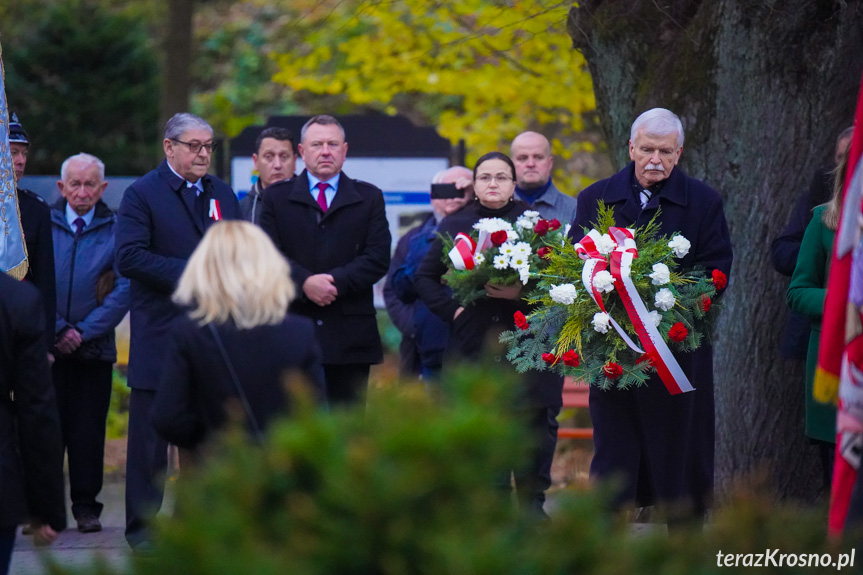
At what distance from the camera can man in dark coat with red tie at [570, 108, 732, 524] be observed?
593cm

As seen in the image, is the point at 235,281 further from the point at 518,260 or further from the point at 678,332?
the point at 518,260

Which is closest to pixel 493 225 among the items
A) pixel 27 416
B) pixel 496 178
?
pixel 496 178

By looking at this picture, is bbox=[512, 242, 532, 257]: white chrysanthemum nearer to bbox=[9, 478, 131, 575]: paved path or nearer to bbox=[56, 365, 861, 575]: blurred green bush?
bbox=[9, 478, 131, 575]: paved path

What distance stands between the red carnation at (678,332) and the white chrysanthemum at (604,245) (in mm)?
470

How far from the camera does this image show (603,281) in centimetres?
558

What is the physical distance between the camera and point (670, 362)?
569cm

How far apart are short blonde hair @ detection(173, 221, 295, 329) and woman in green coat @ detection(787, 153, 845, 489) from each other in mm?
2598

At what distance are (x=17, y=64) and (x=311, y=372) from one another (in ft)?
52.2

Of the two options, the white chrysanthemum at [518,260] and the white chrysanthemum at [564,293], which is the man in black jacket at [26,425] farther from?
Result: the white chrysanthemum at [518,260]

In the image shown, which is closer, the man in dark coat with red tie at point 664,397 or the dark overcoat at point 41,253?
the man in dark coat with red tie at point 664,397

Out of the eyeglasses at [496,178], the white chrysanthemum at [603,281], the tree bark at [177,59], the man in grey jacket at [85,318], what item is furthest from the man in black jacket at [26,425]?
the tree bark at [177,59]

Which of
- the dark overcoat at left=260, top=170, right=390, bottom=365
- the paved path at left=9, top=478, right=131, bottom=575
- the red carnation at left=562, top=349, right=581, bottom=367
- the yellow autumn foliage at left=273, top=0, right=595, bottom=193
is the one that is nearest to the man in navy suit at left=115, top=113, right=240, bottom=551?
the paved path at left=9, top=478, right=131, bottom=575

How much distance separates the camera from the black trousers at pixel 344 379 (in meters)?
6.95

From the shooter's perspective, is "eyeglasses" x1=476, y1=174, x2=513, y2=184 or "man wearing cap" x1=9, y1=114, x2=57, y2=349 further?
"eyeglasses" x1=476, y1=174, x2=513, y2=184
